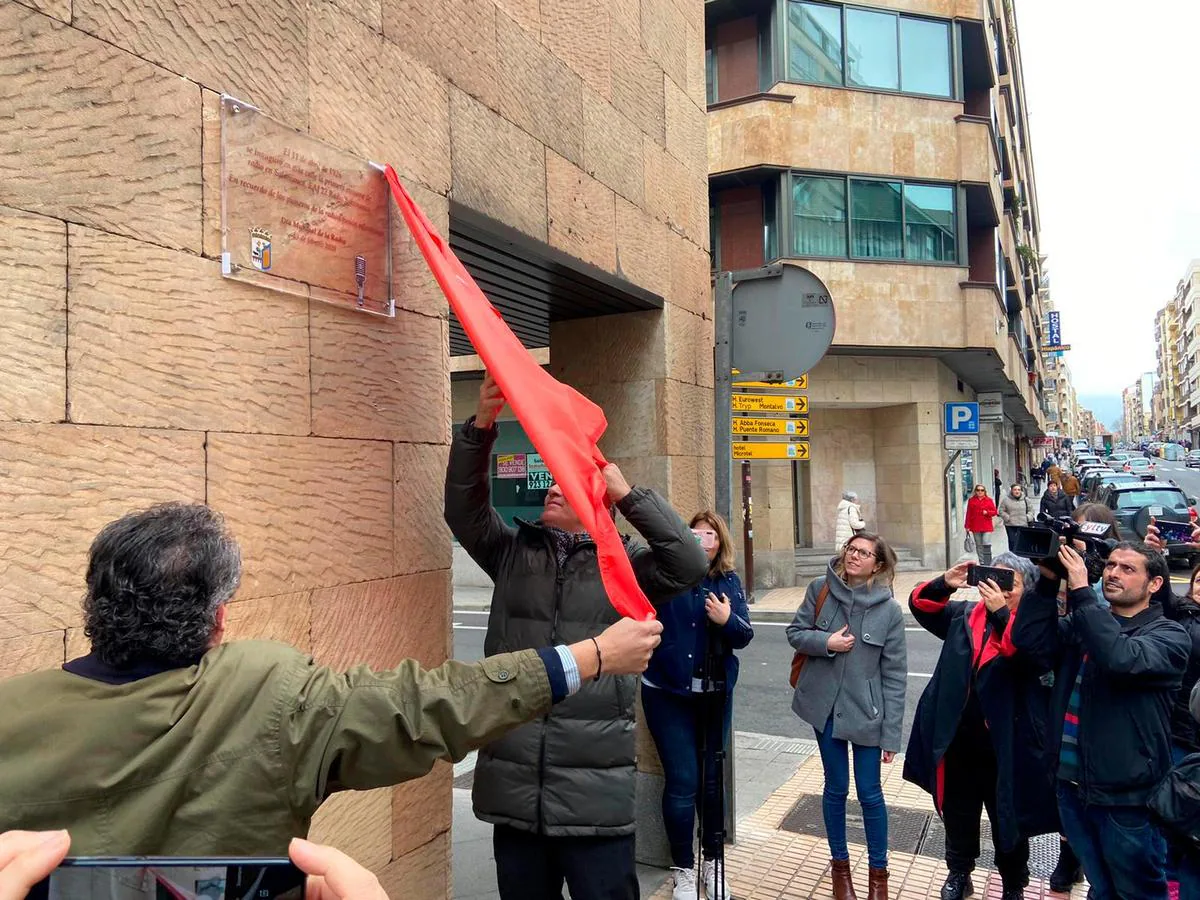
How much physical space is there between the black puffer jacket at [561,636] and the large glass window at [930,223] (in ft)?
48.8

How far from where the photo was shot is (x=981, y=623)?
12.7ft

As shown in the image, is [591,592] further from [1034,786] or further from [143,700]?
[1034,786]

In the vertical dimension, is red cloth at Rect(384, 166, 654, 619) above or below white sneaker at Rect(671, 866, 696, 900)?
above

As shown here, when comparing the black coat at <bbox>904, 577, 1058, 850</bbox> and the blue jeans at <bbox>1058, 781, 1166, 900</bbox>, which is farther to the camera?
the black coat at <bbox>904, 577, 1058, 850</bbox>

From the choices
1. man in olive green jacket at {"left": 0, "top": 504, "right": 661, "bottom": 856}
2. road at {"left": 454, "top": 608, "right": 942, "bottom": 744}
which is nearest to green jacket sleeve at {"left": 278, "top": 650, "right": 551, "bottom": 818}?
man in olive green jacket at {"left": 0, "top": 504, "right": 661, "bottom": 856}

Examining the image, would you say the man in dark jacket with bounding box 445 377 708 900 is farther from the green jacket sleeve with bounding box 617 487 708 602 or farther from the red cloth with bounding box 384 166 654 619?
the red cloth with bounding box 384 166 654 619

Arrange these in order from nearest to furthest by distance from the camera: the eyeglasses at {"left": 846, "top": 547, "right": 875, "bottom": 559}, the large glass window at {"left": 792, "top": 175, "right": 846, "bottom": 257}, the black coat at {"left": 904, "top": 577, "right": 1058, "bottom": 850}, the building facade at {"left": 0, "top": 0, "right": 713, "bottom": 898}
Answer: the building facade at {"left": 0, "top": 0, "right": 713, "bottom": 898}
the black coat at {"left": 904, "top": 577, "right": 1058, "bottom": 850}
the eyeglasses at {"left": 846, "top": 547, "right": 875, "bottom": 559}
the large glass window at {"left": 792, "top": 175, "right": 846, "bottom": 257}

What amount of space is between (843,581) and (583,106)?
8.43 ft

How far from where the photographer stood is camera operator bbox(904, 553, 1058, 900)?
3.65 m

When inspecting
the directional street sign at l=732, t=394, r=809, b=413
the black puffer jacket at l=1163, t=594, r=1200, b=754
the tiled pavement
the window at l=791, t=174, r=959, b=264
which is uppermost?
the window at l=791, t=174, r=959, b=264

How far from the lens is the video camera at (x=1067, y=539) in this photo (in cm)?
331

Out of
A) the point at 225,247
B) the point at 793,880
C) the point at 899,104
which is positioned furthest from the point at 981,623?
the point at 899,104

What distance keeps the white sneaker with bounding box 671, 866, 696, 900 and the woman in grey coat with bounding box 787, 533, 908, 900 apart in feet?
2.15

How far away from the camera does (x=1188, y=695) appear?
11.8ft
